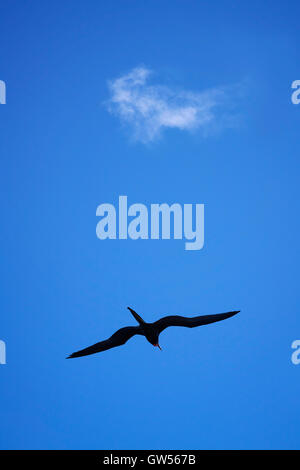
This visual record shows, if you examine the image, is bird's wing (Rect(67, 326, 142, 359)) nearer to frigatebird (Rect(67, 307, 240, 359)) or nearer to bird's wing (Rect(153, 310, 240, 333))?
frigatebird (Rect(67, 307, 240, 359))

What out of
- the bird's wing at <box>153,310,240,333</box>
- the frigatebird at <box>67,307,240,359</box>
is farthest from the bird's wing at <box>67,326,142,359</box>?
the bird's wing at <box>153,310,240,333</box>

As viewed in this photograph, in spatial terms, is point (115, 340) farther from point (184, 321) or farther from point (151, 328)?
point (184, 321)

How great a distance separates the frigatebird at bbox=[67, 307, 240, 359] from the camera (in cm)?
1091

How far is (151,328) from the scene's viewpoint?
439 inches

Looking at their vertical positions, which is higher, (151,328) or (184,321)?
(184,321)

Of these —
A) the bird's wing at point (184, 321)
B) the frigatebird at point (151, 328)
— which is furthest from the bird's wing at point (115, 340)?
the bird's wing at point (184, 321)

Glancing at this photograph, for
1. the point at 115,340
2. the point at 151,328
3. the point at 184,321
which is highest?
the point at 184,321

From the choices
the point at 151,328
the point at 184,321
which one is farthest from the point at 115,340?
the point at 184,321

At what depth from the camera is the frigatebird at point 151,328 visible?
35.8 feet

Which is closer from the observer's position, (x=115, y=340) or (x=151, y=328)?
(x=115, y=340)

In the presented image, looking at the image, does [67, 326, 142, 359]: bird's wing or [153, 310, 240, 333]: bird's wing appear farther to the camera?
[153, 310, 240, 333]: bird's wing

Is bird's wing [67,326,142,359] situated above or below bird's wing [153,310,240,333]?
below
